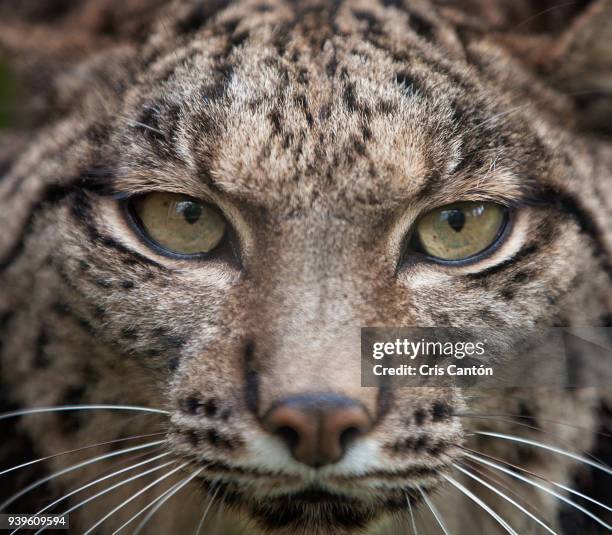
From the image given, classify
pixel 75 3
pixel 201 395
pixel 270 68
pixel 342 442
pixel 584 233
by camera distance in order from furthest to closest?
pixel 75 3 → pixel 584 233 → pixel 270 68 → pixel 201 395 → pixel 342 442

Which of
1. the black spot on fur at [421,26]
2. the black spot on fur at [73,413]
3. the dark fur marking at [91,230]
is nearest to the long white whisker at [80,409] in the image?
the black spot on fur at [73,413]

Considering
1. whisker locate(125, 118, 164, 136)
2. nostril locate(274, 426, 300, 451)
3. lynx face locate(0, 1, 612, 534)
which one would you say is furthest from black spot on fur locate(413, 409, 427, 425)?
whisker locate(125, 118, 164, 136)

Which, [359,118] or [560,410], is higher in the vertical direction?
[359,118]

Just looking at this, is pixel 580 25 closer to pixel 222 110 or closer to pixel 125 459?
pixel 222 110

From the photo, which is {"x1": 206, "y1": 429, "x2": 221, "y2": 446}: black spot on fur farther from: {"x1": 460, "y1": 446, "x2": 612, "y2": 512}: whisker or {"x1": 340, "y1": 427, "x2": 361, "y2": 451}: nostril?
{"x1": 460, "y1": 446, "x2": 612, "y2": 512}: whisker

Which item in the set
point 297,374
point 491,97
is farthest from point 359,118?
point 297,374

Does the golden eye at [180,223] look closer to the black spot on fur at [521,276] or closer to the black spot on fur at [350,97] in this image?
the black spot on fur at [350,97]

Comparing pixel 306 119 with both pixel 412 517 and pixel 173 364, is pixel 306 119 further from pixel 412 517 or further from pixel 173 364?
pixel 412 517
